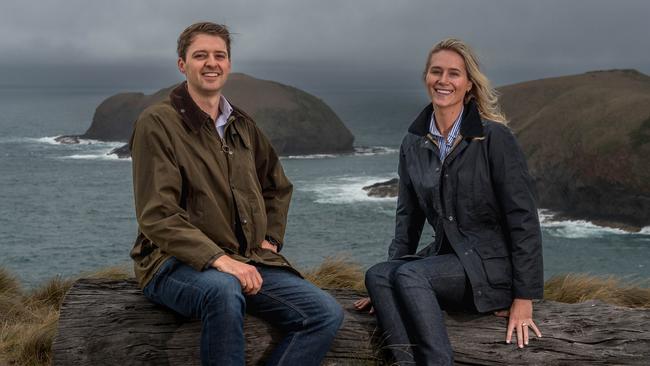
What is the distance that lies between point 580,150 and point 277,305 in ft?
244

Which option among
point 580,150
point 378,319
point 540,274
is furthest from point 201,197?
point 580,150

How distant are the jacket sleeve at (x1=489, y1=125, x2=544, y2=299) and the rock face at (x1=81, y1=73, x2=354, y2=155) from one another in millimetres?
111083

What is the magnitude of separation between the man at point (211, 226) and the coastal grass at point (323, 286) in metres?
2.48

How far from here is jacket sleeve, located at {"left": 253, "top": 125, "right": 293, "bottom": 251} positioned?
4.81m

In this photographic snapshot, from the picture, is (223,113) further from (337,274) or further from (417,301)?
(337,274)

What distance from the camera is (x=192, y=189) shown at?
432 centimetres

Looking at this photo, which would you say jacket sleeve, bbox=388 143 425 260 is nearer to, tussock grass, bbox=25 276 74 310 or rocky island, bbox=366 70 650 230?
tussock grass, bbox=25 276 74 310

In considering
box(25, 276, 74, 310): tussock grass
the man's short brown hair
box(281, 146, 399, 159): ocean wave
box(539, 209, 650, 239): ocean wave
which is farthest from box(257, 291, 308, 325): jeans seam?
box(281, 146, 399, 159): ocean wave

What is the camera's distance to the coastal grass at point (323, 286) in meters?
7.35

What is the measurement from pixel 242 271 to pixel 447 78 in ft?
5.53

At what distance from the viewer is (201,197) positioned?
4297 mm

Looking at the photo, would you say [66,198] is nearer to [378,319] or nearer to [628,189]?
[628,189]

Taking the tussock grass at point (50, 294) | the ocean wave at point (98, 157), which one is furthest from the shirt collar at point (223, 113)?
the ocean wave at point (98, 157)

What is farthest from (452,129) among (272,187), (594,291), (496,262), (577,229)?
(577,229)
